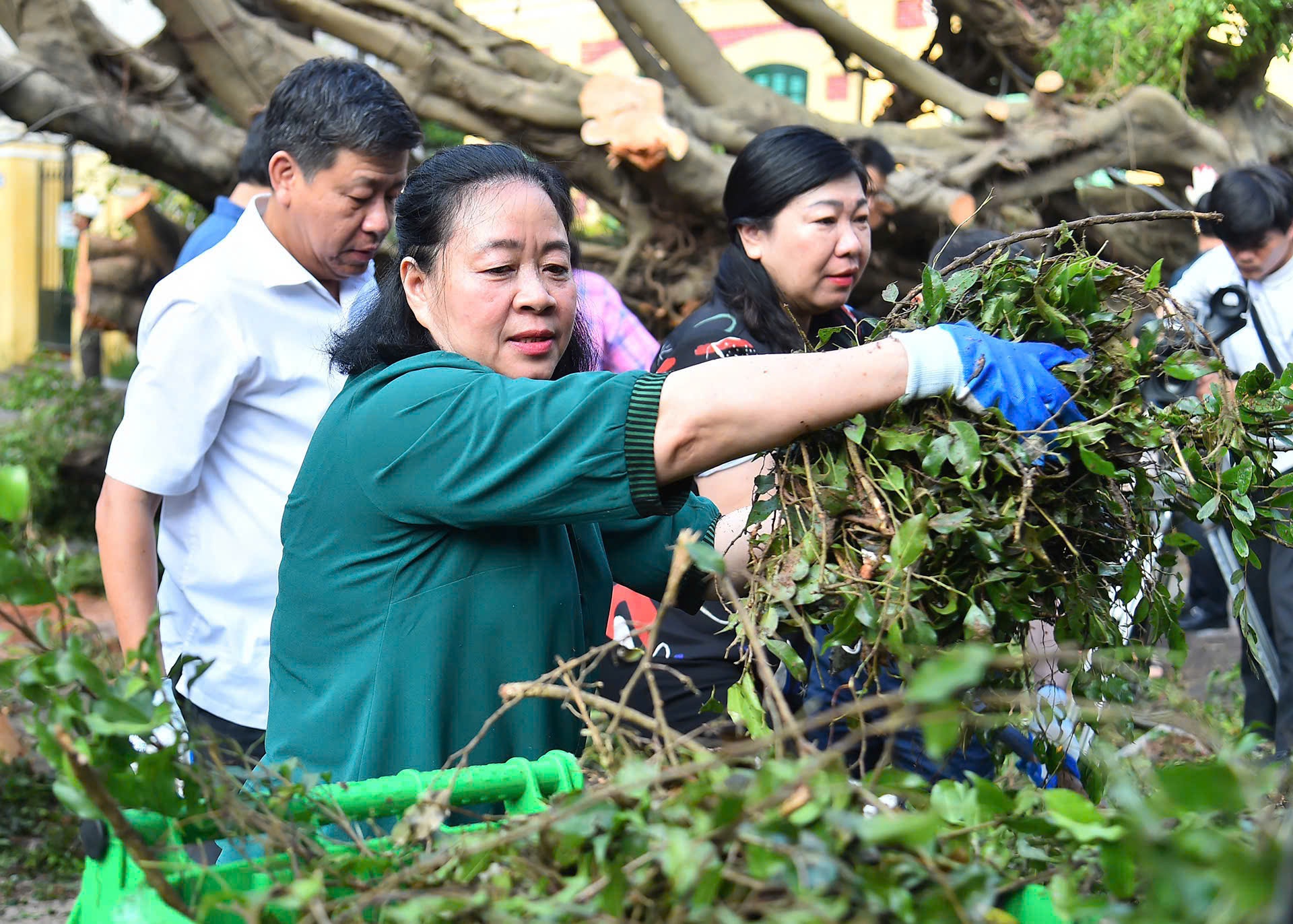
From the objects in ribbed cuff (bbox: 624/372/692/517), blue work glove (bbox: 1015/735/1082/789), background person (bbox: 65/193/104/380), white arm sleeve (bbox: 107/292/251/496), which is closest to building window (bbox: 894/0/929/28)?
background person (bbox: 65/193/104/380)

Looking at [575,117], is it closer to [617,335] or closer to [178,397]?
[617,335]

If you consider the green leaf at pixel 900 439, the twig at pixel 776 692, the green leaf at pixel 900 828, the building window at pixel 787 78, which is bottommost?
the green leaf at pixel 900 828

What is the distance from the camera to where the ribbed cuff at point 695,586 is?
203 centimetres

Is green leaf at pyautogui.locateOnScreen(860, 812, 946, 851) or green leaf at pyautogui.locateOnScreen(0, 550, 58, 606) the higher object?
green leaf at pyautogui.locateOnScreen(0, 550, 58, 606)

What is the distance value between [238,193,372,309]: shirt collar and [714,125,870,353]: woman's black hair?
0.91 m

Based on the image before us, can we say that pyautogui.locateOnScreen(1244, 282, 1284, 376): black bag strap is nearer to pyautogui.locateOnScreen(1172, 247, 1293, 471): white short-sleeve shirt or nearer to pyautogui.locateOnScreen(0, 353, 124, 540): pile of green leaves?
pyautogui.locateOnScreen(1172, 247, 1293, 471): white short-sleeve shirt

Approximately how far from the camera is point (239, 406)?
2.69 metres

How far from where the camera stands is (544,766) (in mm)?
1620

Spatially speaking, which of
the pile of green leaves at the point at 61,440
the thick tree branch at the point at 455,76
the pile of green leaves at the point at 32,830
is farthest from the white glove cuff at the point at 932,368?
the pile of green leaves at the point at 61,440

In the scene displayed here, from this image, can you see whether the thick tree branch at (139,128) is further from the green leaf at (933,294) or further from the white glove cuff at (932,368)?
the white glove cuff at (932,368)

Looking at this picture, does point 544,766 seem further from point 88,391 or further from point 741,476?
point 88,391

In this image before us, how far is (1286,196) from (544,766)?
12.4 feet

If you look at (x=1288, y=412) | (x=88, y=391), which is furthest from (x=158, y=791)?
(x=88, y=391)

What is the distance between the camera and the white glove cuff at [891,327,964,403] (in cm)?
160
